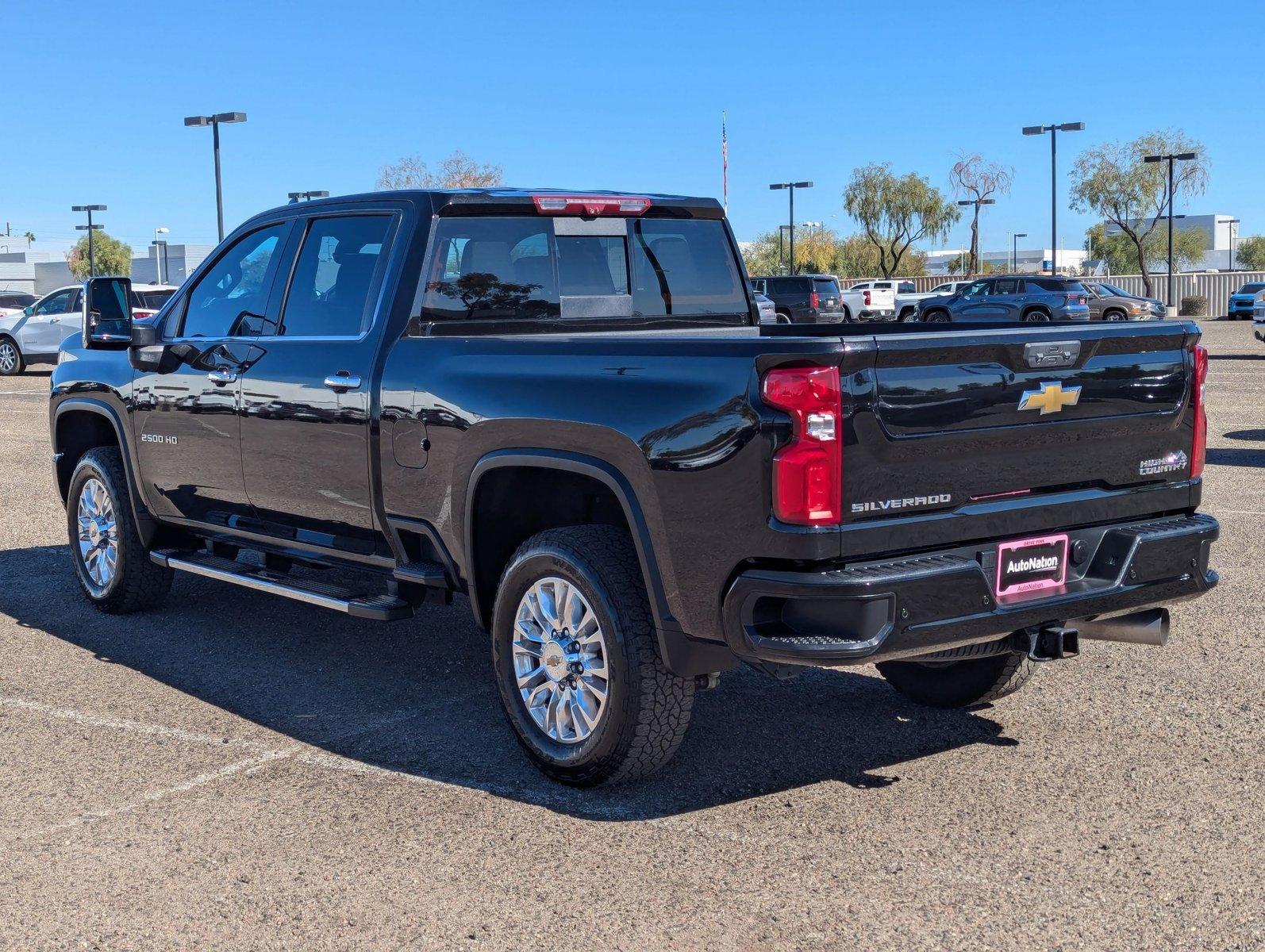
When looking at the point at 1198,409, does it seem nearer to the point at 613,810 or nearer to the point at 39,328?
the point at 613,810

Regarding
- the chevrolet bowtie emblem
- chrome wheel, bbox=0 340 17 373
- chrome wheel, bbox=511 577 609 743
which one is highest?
the chevrolet bowtie emblem

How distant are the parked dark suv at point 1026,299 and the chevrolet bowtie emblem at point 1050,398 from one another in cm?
3201

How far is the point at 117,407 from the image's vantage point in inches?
277

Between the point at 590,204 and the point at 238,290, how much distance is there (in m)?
1.75

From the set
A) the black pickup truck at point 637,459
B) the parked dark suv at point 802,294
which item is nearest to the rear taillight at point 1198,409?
the black pickup truck at point 637,459

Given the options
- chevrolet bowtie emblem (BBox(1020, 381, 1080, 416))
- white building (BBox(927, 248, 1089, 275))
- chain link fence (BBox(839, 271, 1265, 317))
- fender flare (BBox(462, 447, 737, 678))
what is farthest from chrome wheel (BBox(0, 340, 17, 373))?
white building (BBox(927, 248, 1089, 275))

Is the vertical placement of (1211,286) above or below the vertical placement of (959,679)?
above

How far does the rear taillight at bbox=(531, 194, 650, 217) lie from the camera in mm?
5691

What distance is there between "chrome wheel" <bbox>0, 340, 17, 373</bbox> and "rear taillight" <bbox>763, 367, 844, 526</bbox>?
27669 mm

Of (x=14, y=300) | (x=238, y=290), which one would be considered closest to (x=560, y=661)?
(x=238, y=290)

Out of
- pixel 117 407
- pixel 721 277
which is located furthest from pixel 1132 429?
pixel 117 407

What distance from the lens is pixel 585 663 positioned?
459cm

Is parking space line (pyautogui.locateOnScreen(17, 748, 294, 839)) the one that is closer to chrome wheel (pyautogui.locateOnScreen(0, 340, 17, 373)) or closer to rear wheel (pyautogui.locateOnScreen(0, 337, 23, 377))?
rear wheel (pyautogui.locateOnScreen(0, 337, 23, 377))

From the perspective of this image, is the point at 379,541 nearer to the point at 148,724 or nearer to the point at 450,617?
the point at 148,724
